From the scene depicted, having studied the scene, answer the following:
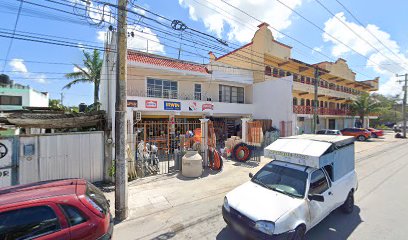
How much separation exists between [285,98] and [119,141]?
1545cm

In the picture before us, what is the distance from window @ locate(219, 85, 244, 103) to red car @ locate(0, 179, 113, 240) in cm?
1577

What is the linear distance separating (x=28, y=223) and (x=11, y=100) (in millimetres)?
32501

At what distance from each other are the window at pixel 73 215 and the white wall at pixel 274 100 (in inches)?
665

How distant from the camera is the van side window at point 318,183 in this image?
4.25m

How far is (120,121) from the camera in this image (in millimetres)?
5008

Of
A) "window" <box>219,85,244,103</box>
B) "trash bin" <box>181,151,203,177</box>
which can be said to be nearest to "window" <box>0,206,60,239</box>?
"trash bin" <box>181,151,203,177</box>

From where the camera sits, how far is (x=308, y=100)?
84.4ft

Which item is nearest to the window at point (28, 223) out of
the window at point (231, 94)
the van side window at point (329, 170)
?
the van side window at point (329, 170)

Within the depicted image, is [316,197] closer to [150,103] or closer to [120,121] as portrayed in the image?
[120,121]

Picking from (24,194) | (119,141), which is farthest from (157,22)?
(24,194)

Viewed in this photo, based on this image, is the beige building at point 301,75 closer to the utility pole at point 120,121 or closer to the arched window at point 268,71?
the arched window at point 268,71

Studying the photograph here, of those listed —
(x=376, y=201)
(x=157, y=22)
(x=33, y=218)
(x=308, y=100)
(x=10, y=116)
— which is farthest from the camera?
(x=308, y=100)

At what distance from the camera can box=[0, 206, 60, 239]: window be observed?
2613 millimetres

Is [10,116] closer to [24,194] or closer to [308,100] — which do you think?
[24,194]
